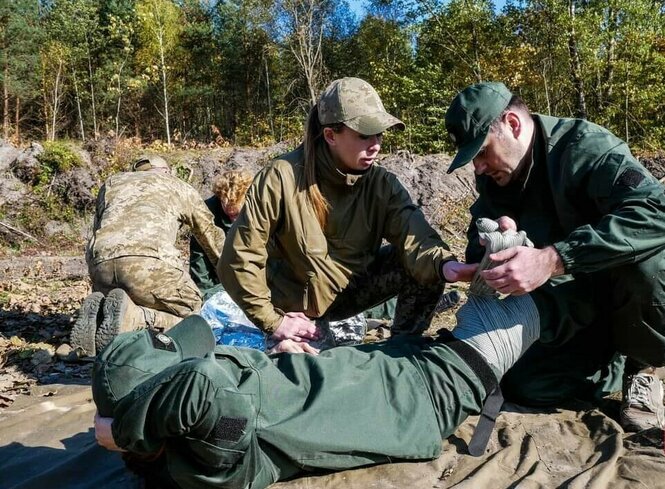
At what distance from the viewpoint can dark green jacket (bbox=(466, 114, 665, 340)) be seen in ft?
8.74

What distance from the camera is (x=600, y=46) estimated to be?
17.0m

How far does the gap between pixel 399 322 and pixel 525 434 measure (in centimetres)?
117

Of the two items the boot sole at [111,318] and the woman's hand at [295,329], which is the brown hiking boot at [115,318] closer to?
the boot sole at [111,318]

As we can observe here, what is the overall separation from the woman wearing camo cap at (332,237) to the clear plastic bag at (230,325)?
0.96 metres

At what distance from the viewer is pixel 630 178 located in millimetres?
2764

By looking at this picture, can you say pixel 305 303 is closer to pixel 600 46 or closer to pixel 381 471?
pixel 381 471

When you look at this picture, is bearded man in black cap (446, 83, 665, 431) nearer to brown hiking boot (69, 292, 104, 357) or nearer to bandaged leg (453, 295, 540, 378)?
Result: bandaged leg (453, 295, 540, 378)

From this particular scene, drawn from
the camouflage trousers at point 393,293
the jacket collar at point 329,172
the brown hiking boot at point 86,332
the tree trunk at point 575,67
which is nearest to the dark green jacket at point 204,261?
the brown hiking boot at point 86,332

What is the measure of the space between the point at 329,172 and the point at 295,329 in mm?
849

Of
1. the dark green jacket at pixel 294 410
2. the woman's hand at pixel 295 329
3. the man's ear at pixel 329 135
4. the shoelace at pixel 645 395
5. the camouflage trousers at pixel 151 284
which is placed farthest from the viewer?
the camouflage trousers at pixel 151 284

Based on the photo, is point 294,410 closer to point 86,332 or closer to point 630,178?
point 630,178

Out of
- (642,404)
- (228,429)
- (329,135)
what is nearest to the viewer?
(228,429)

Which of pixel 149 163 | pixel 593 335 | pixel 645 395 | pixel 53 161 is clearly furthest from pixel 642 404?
pixel 53 161

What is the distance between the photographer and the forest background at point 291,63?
17.2m
